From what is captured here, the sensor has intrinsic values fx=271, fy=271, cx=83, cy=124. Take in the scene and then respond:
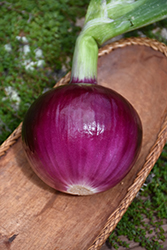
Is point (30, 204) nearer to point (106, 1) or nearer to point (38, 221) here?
point (38, 221)

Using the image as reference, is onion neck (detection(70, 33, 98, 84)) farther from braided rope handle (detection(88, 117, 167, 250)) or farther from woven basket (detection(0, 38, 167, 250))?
braided rope handle (detection(88, 117, 167, 250))

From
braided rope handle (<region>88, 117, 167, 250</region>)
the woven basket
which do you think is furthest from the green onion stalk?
braided rope handle (<region>88, 117, 167, 250</region>)

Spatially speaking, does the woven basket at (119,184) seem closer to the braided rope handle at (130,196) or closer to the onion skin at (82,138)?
the braided rope handle at (130,196)

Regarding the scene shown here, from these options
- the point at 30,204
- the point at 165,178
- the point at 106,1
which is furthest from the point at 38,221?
the point at 106,1

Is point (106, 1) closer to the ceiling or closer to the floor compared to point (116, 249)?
closer to the ceiling

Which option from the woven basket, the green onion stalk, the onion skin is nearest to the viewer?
the onion skin

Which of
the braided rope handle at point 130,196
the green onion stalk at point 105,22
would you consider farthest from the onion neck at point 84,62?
the braided rope handle at point 130,196

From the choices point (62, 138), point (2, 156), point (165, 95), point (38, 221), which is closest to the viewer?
point (62, 138)

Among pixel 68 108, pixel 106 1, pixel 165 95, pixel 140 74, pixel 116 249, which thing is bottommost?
pixel 116 249
